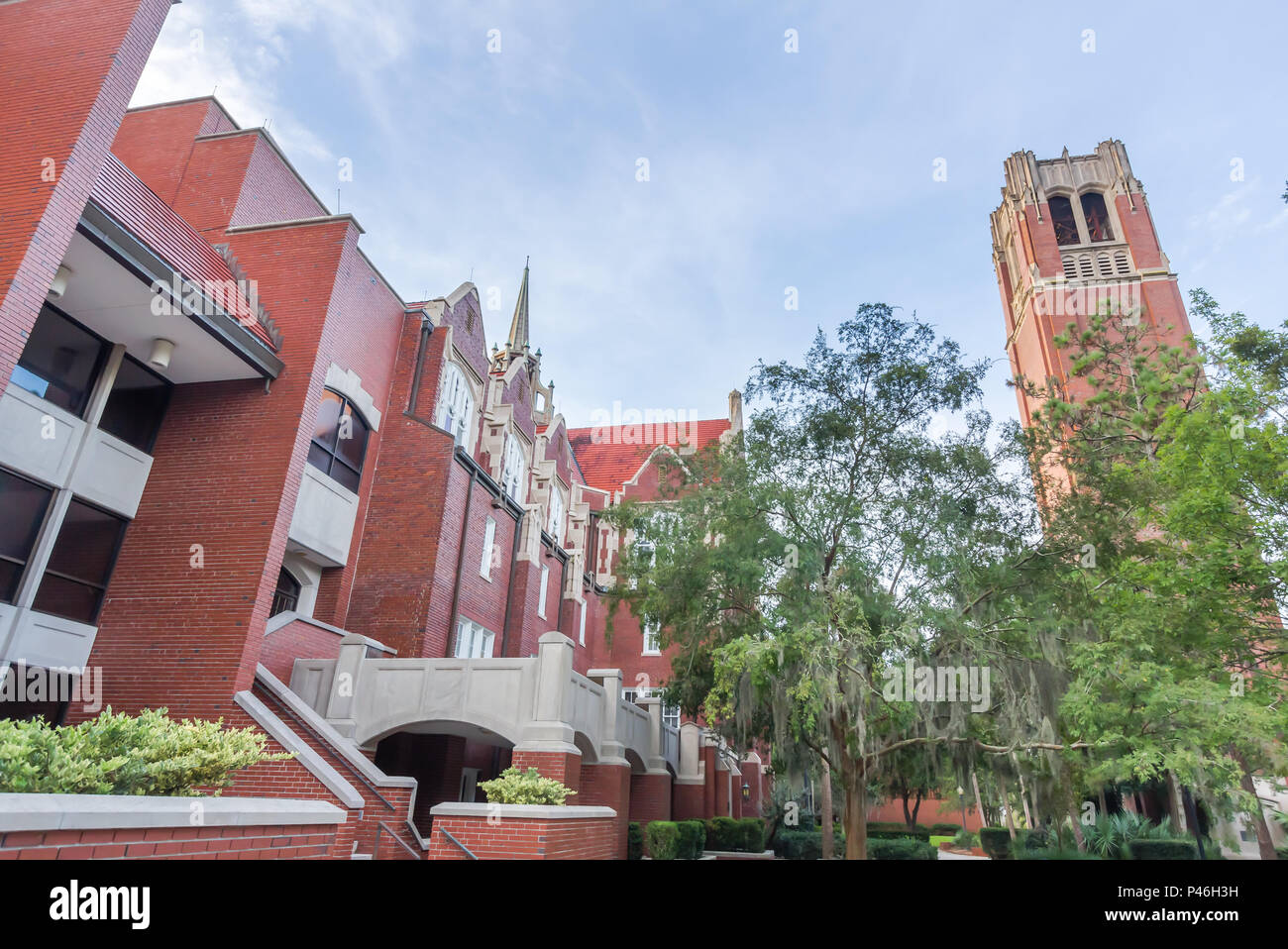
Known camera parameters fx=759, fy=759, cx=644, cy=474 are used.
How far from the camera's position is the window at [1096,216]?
47.3 m

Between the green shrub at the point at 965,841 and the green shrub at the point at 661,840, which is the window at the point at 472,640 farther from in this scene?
the green shrub at the point at 965,841

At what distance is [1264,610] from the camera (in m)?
13.6

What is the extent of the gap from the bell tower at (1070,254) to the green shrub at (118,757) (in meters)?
39.2

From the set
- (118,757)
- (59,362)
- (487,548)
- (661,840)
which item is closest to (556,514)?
(487,548)

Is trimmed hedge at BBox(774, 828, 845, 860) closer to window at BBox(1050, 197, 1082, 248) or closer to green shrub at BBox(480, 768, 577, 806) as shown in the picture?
green shrub at BBox(480, 768, 577, 806)

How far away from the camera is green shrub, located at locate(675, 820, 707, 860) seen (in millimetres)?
20458

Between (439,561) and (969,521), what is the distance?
38.7ft

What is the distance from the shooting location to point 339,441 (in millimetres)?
16734

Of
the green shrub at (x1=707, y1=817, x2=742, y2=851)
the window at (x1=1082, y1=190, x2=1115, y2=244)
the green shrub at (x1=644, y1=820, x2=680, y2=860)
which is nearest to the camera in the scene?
the green shrub at (x1=644, y1=820, x2=680, y2=860)

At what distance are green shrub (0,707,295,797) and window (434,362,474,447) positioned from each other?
40.8 feet

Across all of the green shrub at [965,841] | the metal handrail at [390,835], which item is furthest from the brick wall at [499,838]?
the green shrub at [965,841]

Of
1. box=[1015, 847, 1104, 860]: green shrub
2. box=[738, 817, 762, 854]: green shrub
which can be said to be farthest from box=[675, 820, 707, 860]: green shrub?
box=[1015, 847, 1104, 860]: green shrub

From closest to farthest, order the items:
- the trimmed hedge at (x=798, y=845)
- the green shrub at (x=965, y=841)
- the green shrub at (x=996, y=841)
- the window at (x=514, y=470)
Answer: the window at (x=514, y=470)
the trimmed hedge at (x=798, y=845)
the green shrub at (x=996, y=841)
the green shrub at (x=965, y=841)
